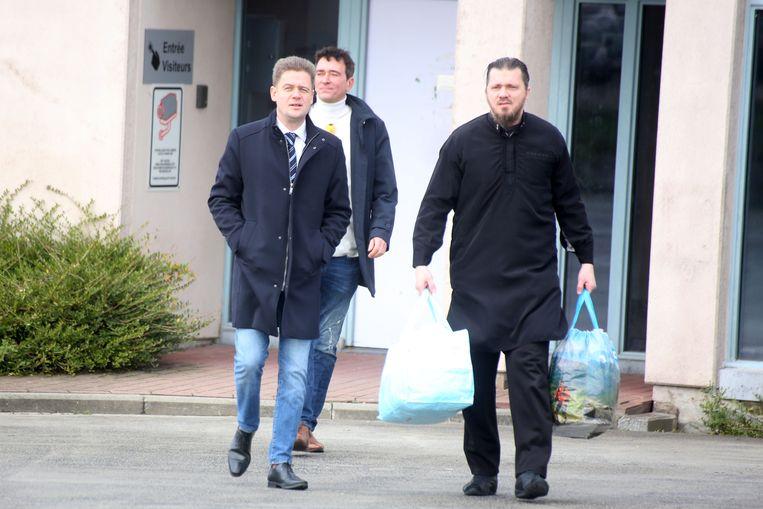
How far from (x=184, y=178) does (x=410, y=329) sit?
18.4 ft

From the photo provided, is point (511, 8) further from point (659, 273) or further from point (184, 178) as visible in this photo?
point (184, 178)

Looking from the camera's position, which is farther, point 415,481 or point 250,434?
point 415,481

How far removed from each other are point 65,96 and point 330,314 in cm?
459

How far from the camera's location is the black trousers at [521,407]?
21.2 feet

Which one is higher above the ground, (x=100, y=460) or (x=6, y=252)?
(x=6, y=252)

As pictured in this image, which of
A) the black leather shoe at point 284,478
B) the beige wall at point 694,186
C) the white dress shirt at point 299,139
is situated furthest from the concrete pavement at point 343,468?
the white dress shirt at point 299,139

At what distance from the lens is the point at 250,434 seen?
6.84m

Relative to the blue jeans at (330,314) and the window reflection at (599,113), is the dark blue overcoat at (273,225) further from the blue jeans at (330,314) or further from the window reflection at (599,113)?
the window reflection at (599,113)

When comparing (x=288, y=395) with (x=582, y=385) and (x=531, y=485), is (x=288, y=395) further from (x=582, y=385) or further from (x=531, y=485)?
(x=582, y=385)

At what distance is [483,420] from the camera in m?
6.74

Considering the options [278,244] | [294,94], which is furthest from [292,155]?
[278,244]

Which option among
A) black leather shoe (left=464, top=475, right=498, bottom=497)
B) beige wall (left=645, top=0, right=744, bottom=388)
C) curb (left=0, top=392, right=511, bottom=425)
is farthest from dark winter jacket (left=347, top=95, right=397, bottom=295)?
beige wall (left=645, top=0, right=744, bottom=388)

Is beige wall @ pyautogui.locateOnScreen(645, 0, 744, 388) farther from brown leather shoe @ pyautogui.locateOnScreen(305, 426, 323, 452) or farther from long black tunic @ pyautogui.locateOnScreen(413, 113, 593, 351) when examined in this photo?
long black tunic @ pyautogui.locateOnScreen(413, 113, 593, 351)

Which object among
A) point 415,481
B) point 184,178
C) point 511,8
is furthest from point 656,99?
point 415,481
